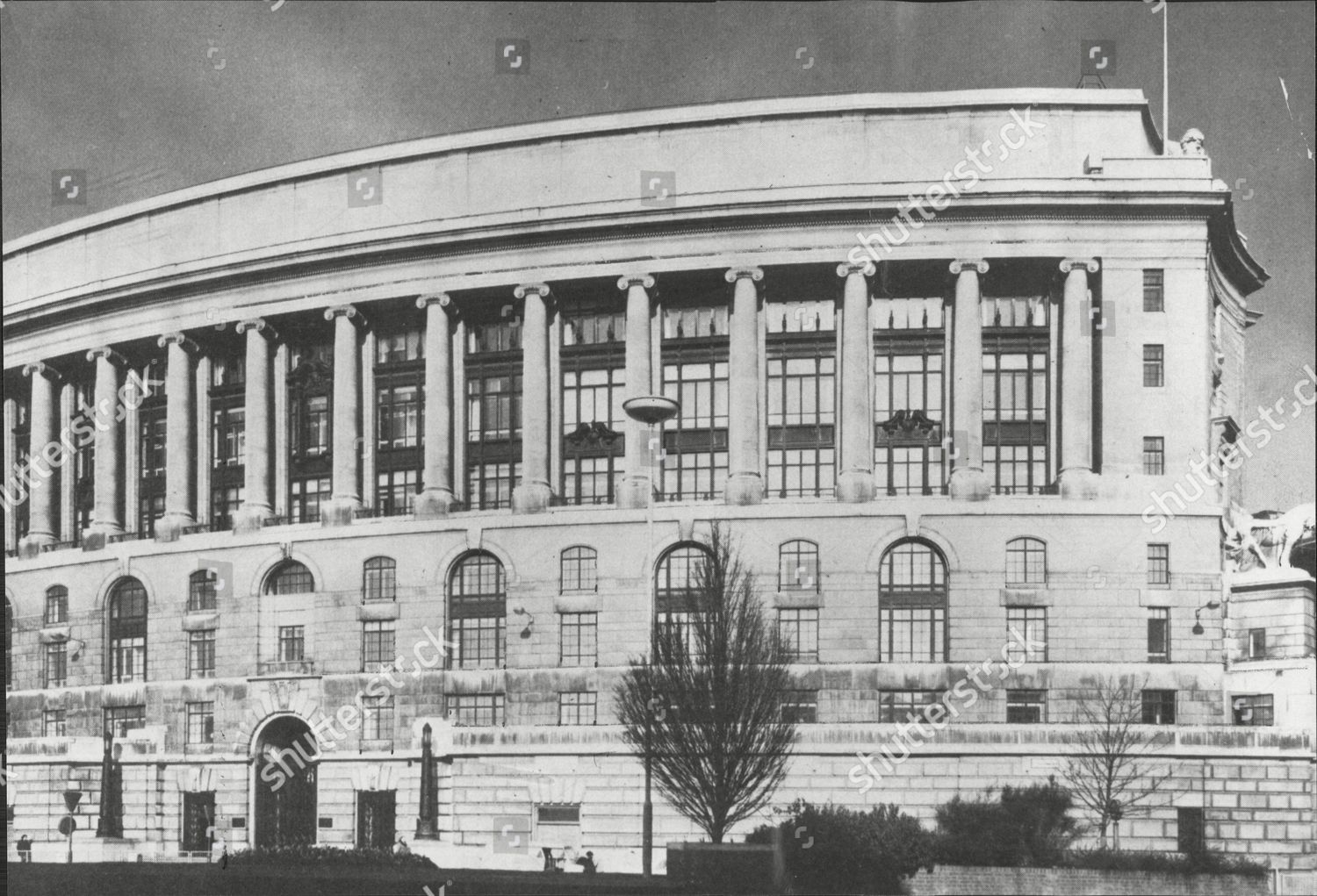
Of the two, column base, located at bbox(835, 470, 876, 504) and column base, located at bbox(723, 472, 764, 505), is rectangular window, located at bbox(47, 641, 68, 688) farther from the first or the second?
column base, located at bbox(835, 470, 876, 504)

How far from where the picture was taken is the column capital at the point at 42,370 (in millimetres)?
37562

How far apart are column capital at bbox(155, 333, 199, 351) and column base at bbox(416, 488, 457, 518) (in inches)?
319

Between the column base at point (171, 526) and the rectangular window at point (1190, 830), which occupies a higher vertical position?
the column base at point (171, 526)

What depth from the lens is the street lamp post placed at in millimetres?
28969

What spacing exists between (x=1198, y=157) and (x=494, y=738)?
2164 centimetres

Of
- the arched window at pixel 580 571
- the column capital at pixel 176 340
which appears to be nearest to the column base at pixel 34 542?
the column capital at pixel 176 340

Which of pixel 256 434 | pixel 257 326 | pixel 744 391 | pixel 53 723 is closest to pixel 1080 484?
pixel 744 391

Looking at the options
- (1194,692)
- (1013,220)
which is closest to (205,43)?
(1013,220)

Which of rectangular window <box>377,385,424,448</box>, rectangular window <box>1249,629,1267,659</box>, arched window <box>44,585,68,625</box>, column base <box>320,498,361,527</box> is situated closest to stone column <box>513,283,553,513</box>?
rectangular window <box>377,385,424,448</box>

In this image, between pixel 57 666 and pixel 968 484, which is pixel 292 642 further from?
pixel 968 484

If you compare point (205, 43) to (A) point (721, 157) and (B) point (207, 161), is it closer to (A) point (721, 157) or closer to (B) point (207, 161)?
(B) point (207, 161)

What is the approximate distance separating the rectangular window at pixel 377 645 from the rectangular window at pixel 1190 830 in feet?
61.4

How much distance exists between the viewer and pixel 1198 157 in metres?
32.4

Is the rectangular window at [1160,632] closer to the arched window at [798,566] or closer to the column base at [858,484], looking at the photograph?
the column base at [858,484]
